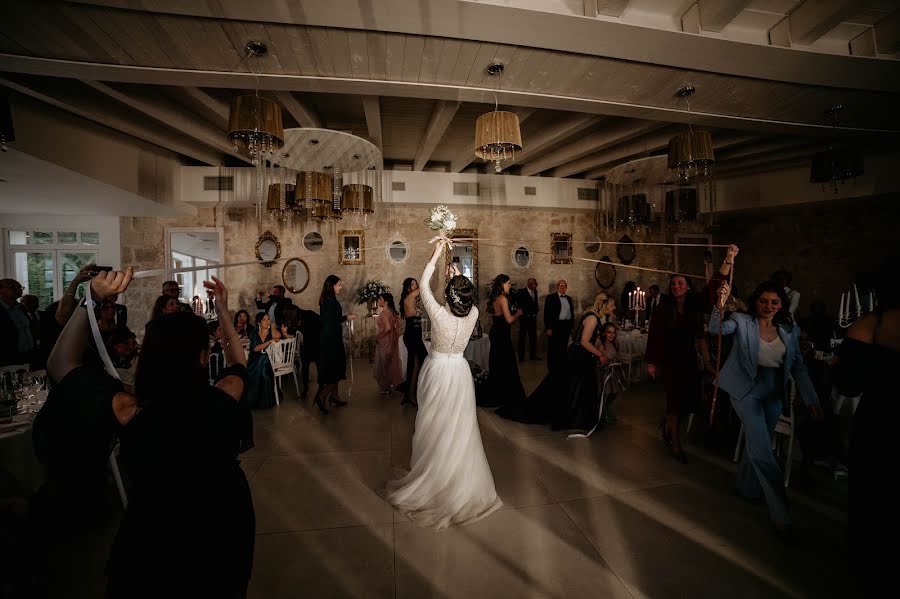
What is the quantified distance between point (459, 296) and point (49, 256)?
11.8 metres

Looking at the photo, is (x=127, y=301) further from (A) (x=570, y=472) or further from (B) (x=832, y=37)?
(B) (x=832, y=37)

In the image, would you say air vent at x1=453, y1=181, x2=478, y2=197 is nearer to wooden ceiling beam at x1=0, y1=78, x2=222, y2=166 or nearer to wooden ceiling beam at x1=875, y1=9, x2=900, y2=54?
wooden ceiling beam at x1=0, y1=78, x2=222, y2=166

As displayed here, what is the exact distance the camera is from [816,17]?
10.6 ft

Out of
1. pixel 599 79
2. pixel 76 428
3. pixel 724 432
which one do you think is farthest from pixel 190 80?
pixel 724 432

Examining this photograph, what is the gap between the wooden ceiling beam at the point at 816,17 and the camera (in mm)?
3032

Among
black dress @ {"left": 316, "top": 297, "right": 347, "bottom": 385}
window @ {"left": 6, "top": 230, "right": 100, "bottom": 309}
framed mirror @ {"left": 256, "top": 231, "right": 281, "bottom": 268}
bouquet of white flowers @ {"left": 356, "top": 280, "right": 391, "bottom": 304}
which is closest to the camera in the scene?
black dress @ {"left": 316, "top": 297, "right": 347, "bottom": 385}

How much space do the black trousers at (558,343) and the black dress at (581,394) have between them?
2124mm

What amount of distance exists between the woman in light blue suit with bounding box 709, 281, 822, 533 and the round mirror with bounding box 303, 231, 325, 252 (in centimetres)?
823

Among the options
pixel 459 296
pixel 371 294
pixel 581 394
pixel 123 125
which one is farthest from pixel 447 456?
pixel 123 125

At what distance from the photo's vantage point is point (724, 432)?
4473mm

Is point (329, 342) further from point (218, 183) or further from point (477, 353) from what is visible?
point (218, 183)

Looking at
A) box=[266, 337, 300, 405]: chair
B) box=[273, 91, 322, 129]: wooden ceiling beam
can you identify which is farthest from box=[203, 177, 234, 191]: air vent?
box=[266, 337, 300, 405]: chair

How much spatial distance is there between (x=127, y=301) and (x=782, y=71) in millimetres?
11901

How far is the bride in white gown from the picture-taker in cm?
293
